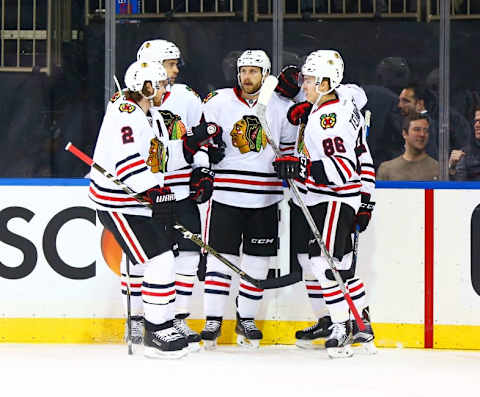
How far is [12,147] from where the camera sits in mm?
5672

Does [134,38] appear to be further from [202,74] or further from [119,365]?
A: [119,365]

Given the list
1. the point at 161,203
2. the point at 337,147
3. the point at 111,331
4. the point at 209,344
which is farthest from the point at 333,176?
the point at 111,331

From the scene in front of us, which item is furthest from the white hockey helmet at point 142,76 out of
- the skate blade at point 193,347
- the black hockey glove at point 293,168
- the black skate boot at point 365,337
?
the black skate boot at point 365,337

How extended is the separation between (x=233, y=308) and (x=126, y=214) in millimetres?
789

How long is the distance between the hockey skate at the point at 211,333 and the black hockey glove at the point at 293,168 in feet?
2.36

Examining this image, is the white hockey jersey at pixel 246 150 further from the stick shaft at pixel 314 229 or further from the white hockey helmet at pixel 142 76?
the white hockey helmet at pixel 142 76

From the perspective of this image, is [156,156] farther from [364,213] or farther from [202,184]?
[364,213]

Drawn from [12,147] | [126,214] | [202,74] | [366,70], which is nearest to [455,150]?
[366,70]

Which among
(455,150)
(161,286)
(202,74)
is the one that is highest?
(202,74)

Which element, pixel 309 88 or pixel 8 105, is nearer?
pixel 309 88

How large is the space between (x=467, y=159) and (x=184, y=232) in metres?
1.35

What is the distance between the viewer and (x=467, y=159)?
18.2 feet

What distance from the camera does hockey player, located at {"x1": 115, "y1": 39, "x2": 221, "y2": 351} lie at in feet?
17.1

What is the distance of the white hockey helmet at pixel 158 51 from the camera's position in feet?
17.3
